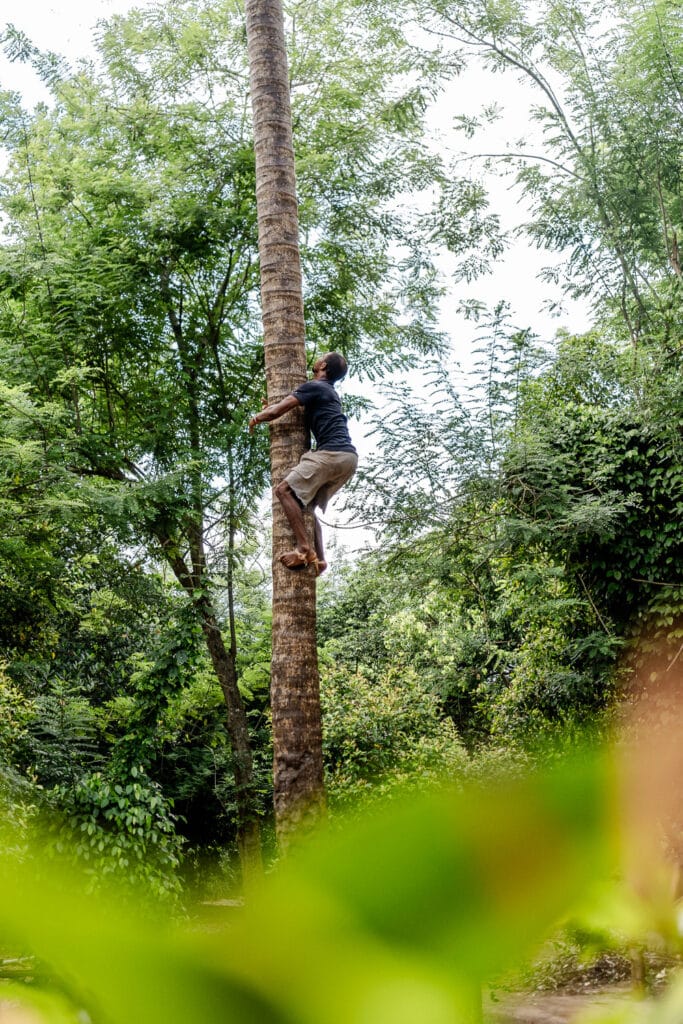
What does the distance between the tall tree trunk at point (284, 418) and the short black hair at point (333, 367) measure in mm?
168

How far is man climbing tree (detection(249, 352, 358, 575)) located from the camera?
163 inches

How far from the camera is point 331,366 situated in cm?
459

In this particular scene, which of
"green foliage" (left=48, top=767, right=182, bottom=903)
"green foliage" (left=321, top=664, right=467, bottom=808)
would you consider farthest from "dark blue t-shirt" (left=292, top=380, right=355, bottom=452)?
"green foliage" (left=321, top=664, right=467, bottom=808)

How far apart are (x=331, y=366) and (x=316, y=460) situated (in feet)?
1.97

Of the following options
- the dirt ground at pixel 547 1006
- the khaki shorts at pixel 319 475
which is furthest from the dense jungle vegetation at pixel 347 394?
the dirt ground at pixel 547 1006

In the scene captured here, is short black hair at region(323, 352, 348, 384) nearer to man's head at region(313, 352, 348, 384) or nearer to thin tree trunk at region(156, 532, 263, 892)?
man's head at region(313, 352, 348, 384)

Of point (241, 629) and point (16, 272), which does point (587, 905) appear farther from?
point (241, 629)

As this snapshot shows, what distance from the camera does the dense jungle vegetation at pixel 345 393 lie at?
24.4 ft

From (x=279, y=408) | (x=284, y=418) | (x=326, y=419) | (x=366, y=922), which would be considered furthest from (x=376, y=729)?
(x=366, y=922)

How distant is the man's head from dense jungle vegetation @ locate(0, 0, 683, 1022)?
9.79ft

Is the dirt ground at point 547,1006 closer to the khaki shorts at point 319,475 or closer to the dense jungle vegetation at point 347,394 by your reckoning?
the khaki shorts at point 319,475

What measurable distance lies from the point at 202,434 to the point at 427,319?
3105mm

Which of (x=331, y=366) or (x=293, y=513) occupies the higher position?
(x=331, y=366)

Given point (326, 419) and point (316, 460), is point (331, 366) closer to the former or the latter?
point (326, 419)
